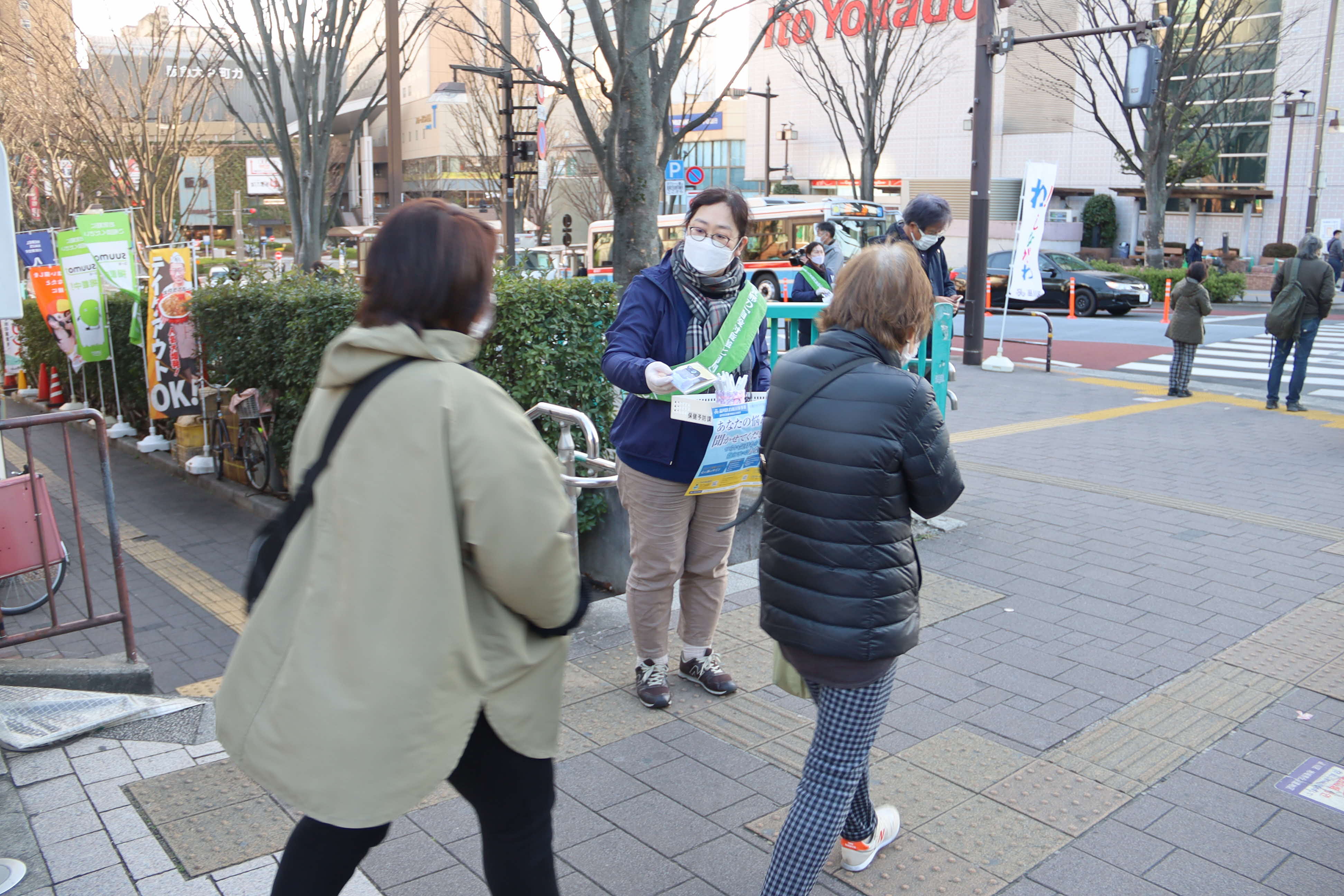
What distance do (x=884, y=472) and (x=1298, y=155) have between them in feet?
140

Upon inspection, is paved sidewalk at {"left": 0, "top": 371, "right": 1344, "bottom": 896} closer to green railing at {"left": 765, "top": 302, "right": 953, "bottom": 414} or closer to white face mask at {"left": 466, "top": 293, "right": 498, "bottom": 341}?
white face mask at {"left": 466, "top": 293, "right": 498, "bottom": 341}

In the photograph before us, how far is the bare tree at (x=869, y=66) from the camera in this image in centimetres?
2445

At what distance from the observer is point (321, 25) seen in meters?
11.1

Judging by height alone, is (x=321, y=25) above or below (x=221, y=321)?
above

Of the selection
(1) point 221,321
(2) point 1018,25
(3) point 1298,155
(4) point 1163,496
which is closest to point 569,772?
(4) point 1163,496

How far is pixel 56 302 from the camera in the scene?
1088cm

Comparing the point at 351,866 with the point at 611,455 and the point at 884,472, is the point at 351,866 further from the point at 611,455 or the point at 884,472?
the point at 611,455

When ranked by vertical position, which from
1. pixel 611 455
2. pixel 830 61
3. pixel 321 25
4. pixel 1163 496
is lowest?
pixel 1163 496

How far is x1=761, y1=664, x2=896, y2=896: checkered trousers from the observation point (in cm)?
259

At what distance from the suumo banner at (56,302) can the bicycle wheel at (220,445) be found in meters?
2.82

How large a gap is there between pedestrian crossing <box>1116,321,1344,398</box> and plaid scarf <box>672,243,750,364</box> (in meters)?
9.74

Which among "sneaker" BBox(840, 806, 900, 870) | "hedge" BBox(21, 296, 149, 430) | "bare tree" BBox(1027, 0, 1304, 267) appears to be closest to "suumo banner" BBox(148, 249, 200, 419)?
"hedge" BBox(21, 296, 149, 430)

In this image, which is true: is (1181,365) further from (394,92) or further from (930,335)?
(394,92)

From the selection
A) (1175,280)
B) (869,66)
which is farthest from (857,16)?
(1175,280)
